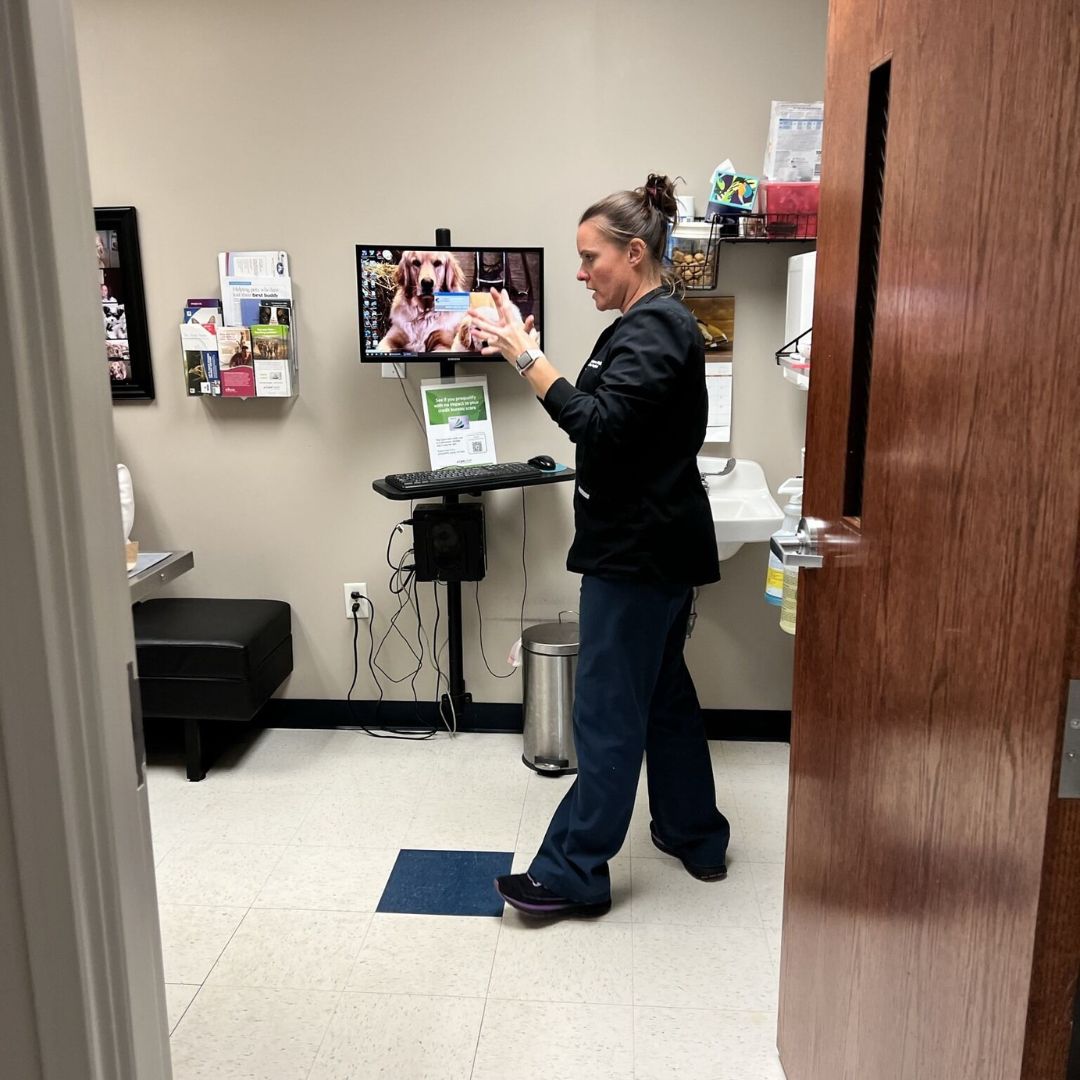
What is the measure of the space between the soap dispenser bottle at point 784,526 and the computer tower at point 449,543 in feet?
2.87

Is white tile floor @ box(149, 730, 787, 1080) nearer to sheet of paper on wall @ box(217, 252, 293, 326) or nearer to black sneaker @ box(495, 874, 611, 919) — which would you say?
black sneaker @ box(495, 874, 611, 919)

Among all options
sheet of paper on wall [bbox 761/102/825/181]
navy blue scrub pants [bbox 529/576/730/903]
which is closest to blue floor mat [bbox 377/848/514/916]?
navy blue scrub pants [bbox 529/576/730/903]

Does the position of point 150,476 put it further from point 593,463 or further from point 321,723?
point 593,463

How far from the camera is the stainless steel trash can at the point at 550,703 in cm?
303

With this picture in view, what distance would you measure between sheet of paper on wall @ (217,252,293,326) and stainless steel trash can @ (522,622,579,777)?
1.36m

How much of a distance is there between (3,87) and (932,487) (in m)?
0.89

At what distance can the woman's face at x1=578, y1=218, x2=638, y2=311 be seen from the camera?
214 centimetres

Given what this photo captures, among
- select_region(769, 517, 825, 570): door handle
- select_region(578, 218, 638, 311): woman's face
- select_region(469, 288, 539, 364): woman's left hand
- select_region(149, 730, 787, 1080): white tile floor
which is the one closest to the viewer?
select_region(769, 517, 825, 570): door handle

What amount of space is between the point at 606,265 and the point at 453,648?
1.49m

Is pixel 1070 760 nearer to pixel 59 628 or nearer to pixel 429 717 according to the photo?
pixel 59 628

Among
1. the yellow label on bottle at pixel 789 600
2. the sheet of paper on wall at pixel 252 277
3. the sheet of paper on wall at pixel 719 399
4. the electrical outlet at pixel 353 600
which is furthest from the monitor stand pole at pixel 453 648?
the yellow label on bottle at pixel 789 600

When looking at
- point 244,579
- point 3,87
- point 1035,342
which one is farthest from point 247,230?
point 1035,342

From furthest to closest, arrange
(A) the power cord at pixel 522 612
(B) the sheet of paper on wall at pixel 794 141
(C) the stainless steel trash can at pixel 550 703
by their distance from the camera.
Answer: (A) the power cord at pixel 522 612, (C) the stainless steel trash can at pixel 550 703, (B) the sheet of paper on wall at pixel 794 141

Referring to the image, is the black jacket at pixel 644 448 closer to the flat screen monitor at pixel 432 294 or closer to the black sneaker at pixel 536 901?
the black sneaker at pixel 536 901
